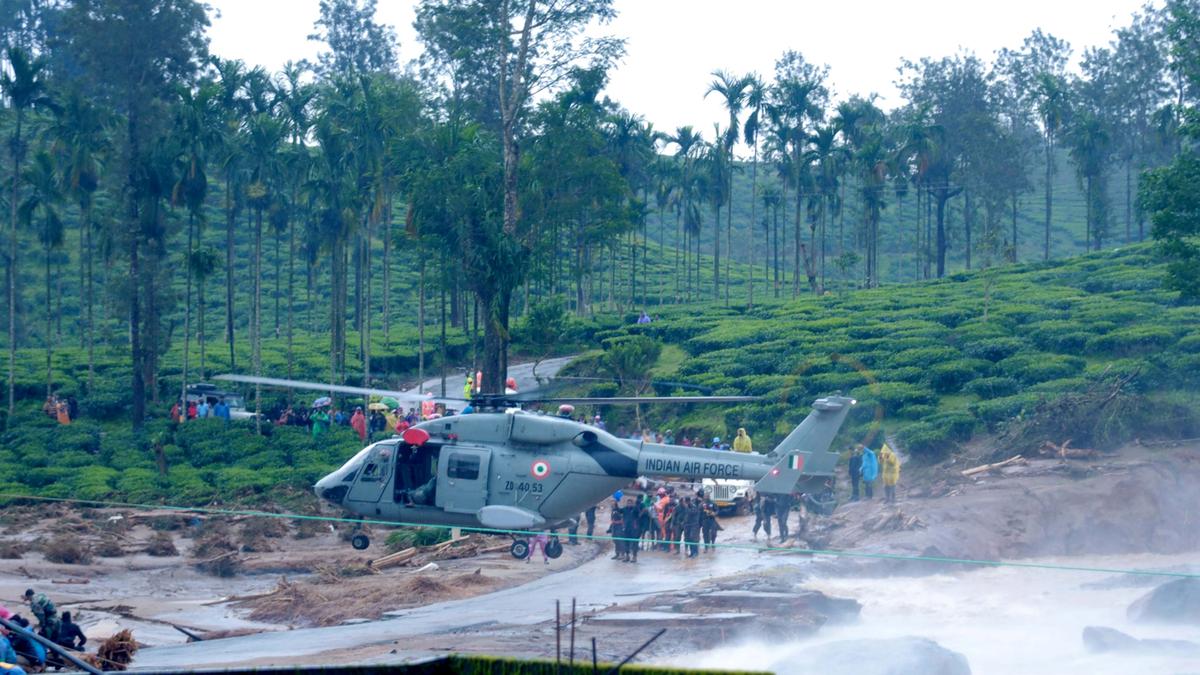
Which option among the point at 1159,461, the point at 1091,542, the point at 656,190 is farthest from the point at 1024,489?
the point at 656,190

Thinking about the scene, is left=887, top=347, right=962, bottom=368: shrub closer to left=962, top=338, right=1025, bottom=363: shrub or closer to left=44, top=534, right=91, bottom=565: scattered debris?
left=962, top=338, right=1025, bottom=363: shrub

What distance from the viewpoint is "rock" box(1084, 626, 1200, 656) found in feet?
53.8

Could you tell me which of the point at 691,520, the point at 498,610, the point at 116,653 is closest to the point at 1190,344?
the point at 691,520

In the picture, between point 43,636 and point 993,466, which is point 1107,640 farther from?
point 43,636

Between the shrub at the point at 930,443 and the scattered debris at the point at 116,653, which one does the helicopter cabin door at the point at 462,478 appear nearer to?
Result: the scattered debris at the point at 116,653

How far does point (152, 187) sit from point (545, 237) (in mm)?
13839

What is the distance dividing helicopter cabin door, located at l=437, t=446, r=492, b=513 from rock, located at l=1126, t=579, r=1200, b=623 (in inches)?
416

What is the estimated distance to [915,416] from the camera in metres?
31.8

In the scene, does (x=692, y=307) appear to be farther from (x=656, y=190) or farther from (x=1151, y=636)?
(x=1151, y=636)

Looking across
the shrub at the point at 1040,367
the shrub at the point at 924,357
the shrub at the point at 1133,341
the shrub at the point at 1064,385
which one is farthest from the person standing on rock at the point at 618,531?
the shrub at the point at 1133,341

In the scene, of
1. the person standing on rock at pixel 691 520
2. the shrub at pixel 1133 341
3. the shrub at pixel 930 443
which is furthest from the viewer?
the shrub at pixel 1133 341

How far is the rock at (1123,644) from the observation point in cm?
1639

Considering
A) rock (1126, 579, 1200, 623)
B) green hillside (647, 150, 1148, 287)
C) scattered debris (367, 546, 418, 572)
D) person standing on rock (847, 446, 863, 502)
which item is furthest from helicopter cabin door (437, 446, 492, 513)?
green hillside (647, 150, 1148, 287)

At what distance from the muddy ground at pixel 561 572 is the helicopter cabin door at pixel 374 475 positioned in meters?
1.81
